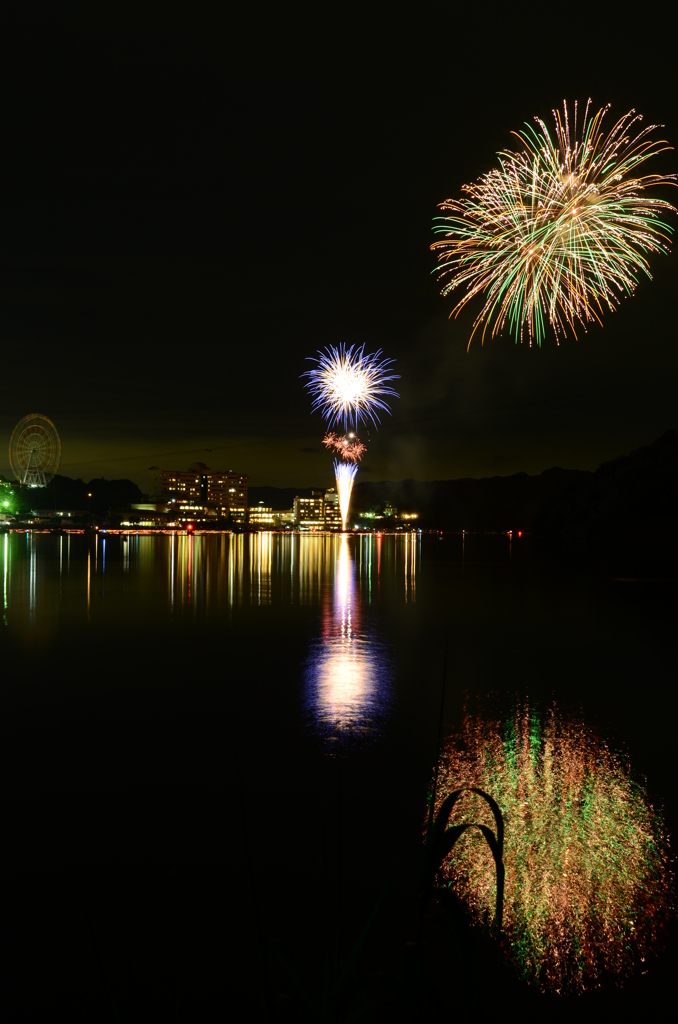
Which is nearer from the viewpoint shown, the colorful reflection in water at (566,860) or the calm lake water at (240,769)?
the calm lake water at (240,769)

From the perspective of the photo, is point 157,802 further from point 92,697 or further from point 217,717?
point 92,697

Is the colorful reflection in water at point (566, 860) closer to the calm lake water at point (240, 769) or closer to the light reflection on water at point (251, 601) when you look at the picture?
the calm lake water at point (240, 769)

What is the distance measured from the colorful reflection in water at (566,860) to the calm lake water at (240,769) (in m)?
A: 0.26

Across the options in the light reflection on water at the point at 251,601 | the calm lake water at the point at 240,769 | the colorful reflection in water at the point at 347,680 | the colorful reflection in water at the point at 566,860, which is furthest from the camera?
the light reflection on water at the point at 251,601

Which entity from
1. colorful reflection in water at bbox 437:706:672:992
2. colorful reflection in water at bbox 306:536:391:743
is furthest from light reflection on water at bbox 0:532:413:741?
colorful reflection in water at bbox 437:706:672:992

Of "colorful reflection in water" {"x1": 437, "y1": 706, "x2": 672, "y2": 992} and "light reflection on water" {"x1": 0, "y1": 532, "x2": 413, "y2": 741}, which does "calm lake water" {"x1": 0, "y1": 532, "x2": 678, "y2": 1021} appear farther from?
"colorful reflection in water" {"x1": 437, "y1": 706, "x2": 672, "y2": 992}

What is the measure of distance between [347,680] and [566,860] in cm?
584

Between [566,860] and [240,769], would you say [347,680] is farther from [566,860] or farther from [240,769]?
[566,860]

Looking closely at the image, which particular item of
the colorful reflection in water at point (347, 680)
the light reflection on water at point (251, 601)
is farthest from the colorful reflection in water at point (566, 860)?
the light reflection on water at point (251, 601)

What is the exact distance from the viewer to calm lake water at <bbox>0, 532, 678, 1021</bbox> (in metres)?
4.20

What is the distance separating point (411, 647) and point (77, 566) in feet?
79.9

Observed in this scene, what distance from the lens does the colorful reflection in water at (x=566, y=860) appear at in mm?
4297

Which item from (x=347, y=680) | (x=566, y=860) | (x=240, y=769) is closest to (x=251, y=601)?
(x=347, y=680)

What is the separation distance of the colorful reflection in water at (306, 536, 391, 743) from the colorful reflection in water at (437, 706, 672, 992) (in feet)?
4.35
